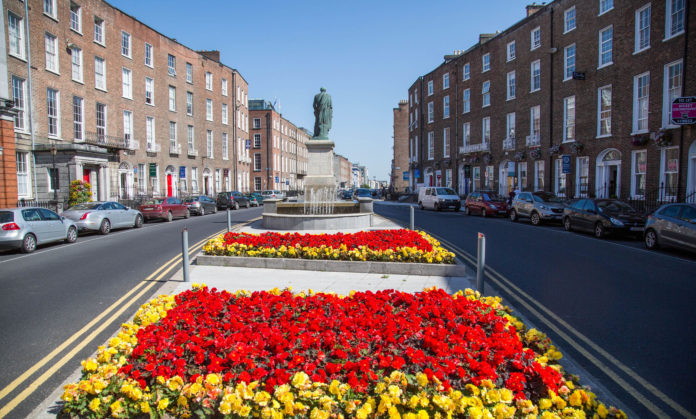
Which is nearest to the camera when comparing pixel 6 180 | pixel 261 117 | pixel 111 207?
pixel 111 207

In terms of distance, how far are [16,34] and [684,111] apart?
32242mm

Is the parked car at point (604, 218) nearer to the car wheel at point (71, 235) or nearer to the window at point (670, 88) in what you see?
the window at point (670, 88)

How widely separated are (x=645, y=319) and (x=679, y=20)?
21123 mm

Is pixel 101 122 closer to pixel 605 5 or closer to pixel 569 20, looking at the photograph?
pixel 569 20

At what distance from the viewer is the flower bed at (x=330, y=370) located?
2957 millimetres

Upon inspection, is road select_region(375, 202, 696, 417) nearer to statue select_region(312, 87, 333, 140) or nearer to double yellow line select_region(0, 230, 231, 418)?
double yellow line select_region(0, 230, 231, 418)

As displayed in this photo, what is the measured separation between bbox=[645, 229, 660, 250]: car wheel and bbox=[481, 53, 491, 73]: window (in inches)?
1187

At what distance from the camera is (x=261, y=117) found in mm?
71375

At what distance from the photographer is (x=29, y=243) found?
13.0 metres

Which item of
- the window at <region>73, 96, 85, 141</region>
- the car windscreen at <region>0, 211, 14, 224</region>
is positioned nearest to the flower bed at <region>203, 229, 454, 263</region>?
the car windscreen at <region>0, 211, 14, 224</region>

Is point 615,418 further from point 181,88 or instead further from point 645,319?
point 181,88

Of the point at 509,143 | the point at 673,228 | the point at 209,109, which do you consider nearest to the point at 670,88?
the point at 673,228

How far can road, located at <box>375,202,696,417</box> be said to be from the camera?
13.5 feet

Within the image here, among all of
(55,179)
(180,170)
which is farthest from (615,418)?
(180,170)
